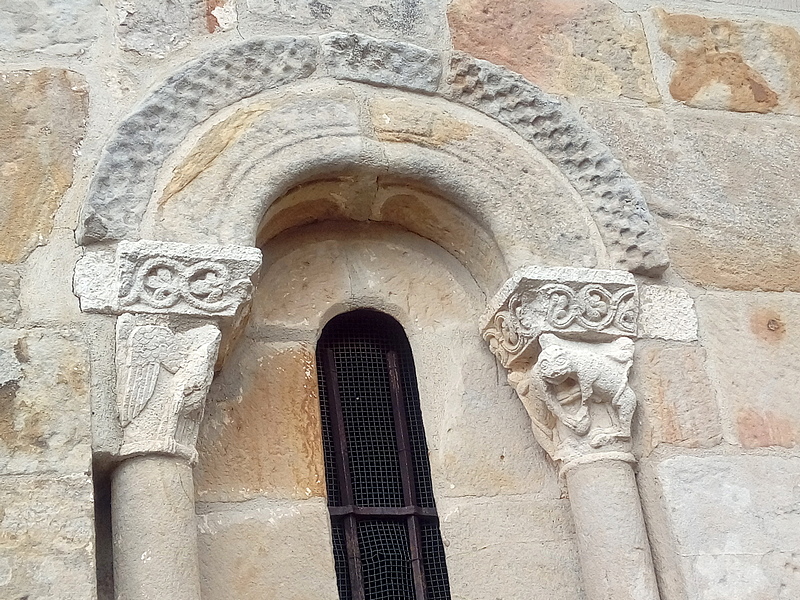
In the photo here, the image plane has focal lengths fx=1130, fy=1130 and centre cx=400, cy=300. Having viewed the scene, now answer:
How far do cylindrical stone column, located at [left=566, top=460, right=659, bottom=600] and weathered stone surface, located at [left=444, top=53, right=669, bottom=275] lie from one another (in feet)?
2.18

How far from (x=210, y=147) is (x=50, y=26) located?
0.64 m

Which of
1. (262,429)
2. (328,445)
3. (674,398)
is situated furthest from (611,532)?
(262,429)

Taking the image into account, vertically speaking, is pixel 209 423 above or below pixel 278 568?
above

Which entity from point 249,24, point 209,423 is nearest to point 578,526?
point 209,423

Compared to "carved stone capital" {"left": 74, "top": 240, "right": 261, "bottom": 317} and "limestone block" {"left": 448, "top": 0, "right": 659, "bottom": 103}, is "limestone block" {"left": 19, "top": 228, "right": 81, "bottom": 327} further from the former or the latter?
"limestone block" {"left": 448, "top": 0, "right": 659, "bottom": 103}

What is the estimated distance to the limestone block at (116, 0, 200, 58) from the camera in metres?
3.39

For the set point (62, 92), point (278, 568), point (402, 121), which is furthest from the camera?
point (402, 121)

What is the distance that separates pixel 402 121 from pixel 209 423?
108 cm

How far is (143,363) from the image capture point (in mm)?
2836

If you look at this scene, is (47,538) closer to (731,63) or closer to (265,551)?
(265,551)

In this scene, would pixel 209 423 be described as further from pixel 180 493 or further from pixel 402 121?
pixel 402 121

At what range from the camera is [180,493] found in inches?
108

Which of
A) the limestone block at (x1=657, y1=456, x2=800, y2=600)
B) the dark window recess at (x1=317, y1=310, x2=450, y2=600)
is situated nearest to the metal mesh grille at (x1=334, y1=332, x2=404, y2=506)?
the dark window recess at (x1=317, y1=310, x2=450, y2=600)

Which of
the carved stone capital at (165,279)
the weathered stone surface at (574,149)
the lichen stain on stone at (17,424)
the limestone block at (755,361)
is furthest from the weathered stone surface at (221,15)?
the limestone block at (755,361)
